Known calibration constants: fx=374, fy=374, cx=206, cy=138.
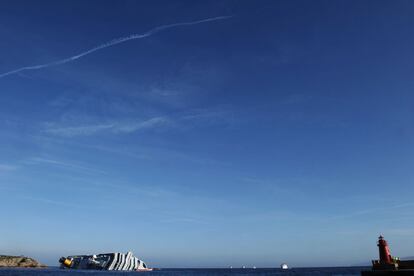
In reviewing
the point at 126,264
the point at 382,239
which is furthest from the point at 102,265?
the point at 382,239

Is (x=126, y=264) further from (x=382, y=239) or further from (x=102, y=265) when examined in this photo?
(x=382, y=239)

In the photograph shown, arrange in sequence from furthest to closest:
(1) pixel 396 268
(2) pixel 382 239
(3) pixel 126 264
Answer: (3) pixel 126 264 < (2) pixel 382 239 < (1) pixel 396 268

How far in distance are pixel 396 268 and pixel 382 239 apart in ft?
11.9

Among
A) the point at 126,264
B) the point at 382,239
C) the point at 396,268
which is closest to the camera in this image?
the point at 396,268

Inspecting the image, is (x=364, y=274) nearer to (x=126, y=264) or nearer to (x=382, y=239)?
(x=382, y=239)

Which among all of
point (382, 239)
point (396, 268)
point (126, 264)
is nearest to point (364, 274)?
point (396, 268)

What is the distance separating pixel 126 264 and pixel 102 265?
42.5ft

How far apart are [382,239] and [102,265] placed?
190 meters

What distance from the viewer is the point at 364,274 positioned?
98.2ft

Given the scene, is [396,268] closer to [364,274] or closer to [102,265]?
[364,274]

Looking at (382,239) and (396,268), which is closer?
(396,268)

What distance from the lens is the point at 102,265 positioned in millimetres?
199500

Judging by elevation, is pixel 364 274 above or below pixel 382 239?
below

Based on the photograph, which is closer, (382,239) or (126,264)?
(382,239)
